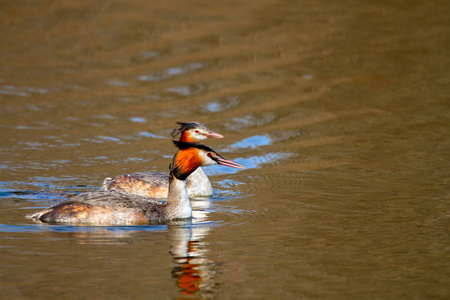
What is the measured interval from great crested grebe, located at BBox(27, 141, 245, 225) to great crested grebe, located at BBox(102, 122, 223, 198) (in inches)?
80.0

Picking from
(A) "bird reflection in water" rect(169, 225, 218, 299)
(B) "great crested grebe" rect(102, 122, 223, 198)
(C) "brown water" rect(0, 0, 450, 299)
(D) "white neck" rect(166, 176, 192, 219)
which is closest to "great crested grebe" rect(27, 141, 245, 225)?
(D) "white neck" rect(166, 176, 192, 219)

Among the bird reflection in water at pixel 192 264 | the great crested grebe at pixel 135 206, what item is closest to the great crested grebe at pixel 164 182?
the great crested grebe at pixel 135 206

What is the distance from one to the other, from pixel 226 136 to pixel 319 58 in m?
6.03

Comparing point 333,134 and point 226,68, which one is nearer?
point 333,134

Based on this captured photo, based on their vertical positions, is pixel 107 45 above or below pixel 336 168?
above

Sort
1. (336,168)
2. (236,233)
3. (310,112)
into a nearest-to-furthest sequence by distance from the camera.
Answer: (236,233) < (336,168) < (310,112)

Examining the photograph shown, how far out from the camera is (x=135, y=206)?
1106cm

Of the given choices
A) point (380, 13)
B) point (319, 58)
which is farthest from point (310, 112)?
point (380, 13)

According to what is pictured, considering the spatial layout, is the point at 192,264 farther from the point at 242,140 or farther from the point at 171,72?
the point at 171,72

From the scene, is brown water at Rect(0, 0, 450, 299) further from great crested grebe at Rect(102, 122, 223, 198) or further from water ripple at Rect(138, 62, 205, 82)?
great crested grebe at Rect(102, 122, 223, 198)

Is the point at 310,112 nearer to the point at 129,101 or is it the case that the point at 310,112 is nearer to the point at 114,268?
the point at 129,101

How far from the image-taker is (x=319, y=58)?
22.3 m

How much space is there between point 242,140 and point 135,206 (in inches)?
246

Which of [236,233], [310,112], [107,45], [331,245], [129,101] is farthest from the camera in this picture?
[107,45]
